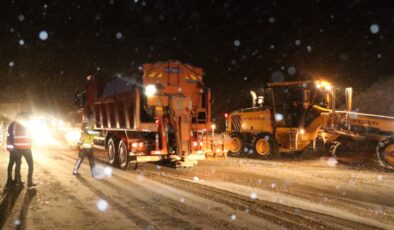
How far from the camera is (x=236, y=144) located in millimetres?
20422

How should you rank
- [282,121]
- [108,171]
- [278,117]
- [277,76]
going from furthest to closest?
[277,76] < [278,117] < [282,121] < [108,171]

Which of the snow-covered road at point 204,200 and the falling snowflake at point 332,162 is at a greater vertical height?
the falling snowflake at point 332,162

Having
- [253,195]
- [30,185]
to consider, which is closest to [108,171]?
[30,185]

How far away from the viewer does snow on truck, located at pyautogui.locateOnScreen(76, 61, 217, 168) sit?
14.0 meters

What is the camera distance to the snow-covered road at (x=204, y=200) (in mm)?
7129

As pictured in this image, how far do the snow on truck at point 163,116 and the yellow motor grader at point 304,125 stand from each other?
4.35 metres

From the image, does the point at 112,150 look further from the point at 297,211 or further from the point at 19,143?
the point at 297,211

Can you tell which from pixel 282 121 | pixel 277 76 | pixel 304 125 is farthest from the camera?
pixel 277 76

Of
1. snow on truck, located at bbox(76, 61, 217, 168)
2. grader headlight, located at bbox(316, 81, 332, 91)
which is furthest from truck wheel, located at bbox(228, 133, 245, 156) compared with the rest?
snow on truck, located at bbox(76, 61, 217, 168)

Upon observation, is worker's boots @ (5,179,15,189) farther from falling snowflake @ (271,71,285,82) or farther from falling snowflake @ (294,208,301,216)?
falling snowflake @ (271,71,285,82)

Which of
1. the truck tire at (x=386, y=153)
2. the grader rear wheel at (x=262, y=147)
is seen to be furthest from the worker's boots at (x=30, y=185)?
the grader rear wheel at (x=262, y=147)

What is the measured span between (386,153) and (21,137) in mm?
10992

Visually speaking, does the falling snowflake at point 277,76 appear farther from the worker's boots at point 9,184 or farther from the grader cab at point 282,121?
the worker's boots at point 9,184

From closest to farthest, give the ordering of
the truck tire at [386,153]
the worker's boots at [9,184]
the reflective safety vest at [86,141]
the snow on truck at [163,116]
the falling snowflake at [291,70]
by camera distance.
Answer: the worker's boots at [9,184], the reflective safety vest at [86,141], the snow on truck at [163,116], the truck tire at [386,153], the falling snowflake at [291,70]
